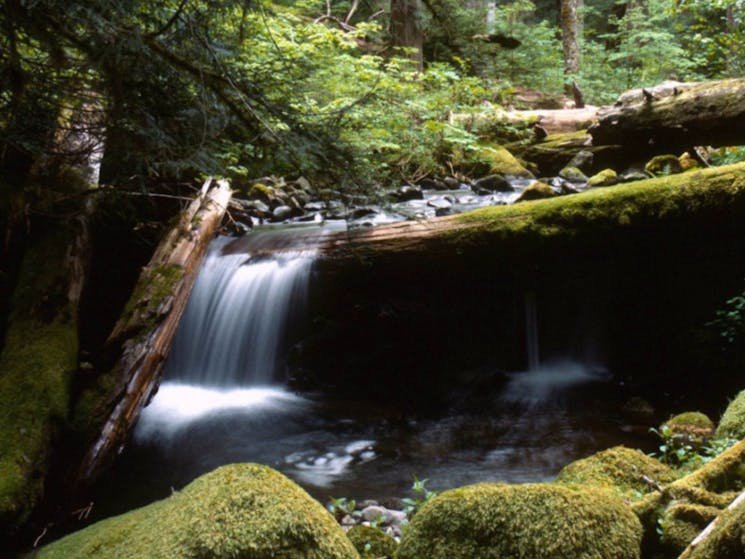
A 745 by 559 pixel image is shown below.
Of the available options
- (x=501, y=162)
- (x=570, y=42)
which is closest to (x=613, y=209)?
(x=501, y=162)

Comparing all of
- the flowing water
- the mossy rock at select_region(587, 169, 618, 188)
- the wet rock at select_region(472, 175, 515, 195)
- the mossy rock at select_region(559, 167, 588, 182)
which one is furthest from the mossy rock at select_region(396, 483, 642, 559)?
the mossy rock at select_region(559, 167, 588, 182)

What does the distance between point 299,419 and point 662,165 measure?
6.91 metres

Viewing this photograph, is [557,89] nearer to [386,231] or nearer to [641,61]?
[641,61]

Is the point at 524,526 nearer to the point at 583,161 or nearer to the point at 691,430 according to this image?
the point at 691,430

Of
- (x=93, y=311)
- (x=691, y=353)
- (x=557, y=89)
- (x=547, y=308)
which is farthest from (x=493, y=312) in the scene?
(x=557, y=89)

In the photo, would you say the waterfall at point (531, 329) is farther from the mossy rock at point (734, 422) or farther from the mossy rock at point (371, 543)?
the mossy rock at point (371, 543)

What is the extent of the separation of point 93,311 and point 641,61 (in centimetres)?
1947

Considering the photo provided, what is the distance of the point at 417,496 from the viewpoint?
4.47 m

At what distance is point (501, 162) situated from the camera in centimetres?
1276

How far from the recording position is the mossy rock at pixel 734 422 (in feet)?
12.5

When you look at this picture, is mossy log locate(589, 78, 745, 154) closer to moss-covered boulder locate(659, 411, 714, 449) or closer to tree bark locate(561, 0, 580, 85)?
moss-covered boulder locate(659, 411, 714, 449)

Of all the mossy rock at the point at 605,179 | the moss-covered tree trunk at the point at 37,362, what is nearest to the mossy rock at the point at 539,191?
the mossy rock at the point at 605,179

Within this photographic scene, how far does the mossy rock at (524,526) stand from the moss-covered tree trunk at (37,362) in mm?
2687

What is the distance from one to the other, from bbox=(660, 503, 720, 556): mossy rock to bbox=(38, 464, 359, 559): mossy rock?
52.3 inches
